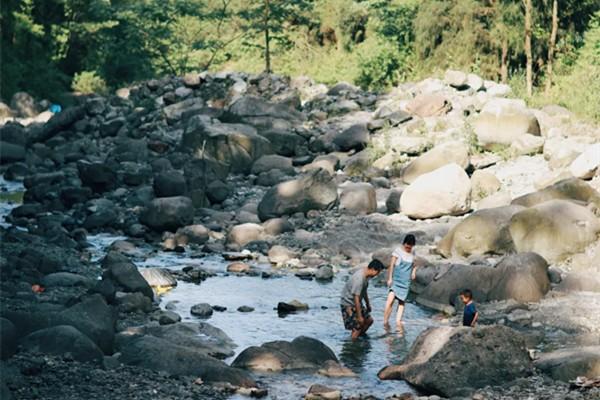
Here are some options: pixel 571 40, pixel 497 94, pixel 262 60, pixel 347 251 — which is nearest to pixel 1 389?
pixel 347 251

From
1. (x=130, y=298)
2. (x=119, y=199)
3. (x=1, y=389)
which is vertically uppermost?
(x=1, y=389)

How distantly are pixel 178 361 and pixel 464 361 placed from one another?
3.05 meters

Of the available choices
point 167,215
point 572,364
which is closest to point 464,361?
point 572,364

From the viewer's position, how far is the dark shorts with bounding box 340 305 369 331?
13.3 metres

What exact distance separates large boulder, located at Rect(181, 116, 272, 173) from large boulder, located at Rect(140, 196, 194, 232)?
466cm

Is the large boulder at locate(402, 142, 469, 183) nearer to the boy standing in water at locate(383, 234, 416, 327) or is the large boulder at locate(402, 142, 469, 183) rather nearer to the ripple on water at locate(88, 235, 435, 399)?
the ripple on water at locate(88, 235, 435, 399)

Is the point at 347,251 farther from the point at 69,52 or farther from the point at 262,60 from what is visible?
the point at 69,52

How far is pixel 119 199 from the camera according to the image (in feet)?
79.4

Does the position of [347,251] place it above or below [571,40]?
below

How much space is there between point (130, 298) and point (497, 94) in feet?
50.6

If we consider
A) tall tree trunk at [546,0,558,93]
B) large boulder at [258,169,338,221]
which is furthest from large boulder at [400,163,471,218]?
tall tree trunk at [546,0,558,93]

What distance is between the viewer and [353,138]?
26.7 meters

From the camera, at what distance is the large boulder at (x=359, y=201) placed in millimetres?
21344

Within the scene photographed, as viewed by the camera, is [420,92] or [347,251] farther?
[420,92]
